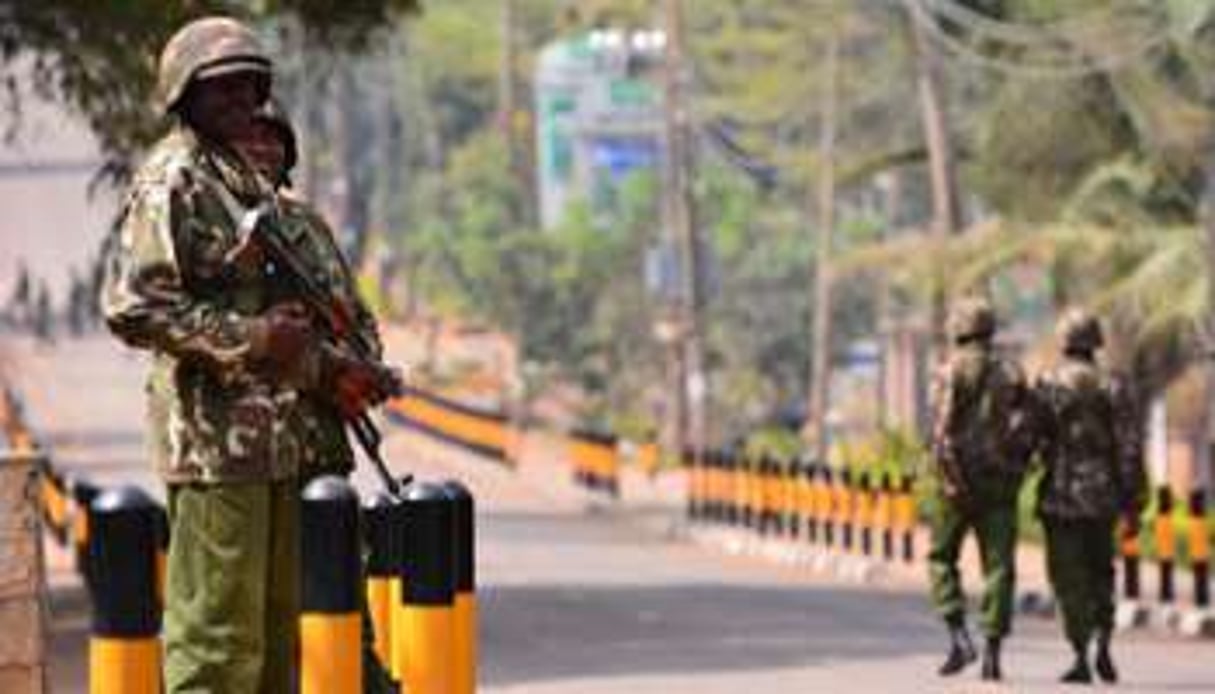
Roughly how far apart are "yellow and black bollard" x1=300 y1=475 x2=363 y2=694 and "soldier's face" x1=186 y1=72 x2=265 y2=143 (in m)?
0.84

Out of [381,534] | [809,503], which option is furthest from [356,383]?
[809,503]

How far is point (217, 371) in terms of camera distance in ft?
30.7

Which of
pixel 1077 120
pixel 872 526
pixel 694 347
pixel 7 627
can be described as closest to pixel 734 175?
pixel 694 347

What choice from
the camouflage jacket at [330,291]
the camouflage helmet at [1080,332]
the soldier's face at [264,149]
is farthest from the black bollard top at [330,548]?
the camouflage helmet at [1080,332]

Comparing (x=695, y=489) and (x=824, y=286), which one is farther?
(x=824, y=286)

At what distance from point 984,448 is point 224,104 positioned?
9445 millimetres

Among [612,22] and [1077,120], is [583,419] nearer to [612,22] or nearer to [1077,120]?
[612,22]

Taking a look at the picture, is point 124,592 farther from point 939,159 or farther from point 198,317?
point 939,159

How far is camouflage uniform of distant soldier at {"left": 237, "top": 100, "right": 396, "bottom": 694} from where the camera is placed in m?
9.52

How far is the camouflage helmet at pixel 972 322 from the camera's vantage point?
731 inches

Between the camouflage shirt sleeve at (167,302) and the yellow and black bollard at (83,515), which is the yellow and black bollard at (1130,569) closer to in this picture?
the yellow and black bollard at (83,515)

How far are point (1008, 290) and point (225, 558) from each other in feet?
186

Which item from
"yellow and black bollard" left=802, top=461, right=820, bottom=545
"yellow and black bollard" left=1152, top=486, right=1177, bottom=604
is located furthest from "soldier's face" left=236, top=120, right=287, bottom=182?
"yellow and black bollard" left=802, top=461, right=820, bottom=545

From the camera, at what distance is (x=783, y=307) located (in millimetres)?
74625
